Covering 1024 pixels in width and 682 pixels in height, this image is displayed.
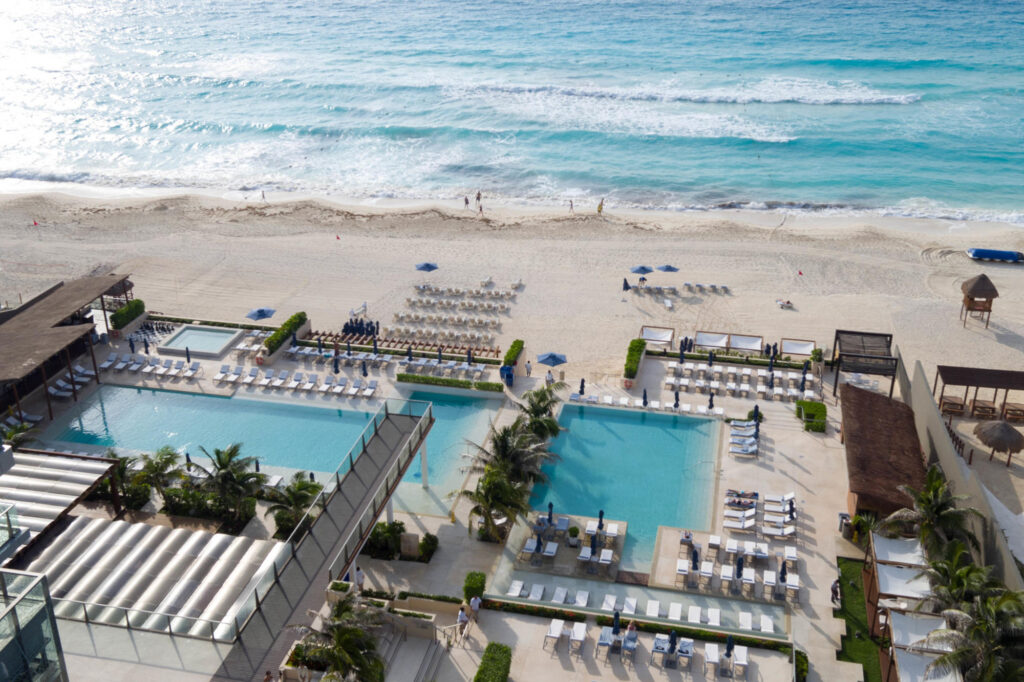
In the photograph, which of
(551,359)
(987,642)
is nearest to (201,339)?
(551,359)

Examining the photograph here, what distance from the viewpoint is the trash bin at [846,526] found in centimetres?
2645

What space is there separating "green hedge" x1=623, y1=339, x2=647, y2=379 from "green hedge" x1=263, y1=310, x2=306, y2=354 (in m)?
14.6

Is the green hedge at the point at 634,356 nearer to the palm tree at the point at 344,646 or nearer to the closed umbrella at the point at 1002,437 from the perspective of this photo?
the closed umbrella at the point at 1002,437

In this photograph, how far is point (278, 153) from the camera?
7194 cm

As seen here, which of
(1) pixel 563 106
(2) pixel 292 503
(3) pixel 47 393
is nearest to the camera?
(2) pixel 292 503

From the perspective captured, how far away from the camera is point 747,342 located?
38969mm

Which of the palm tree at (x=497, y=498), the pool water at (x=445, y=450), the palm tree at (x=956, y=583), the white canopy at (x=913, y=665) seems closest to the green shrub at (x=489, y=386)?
the pool water at (x=445, y=450)

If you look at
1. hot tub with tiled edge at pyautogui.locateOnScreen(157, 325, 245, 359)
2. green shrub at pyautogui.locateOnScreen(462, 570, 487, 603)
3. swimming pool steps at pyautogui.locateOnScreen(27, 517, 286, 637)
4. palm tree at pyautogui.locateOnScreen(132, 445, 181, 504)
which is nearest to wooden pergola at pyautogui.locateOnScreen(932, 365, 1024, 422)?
green shrub at pyautogui.locateOnScreen(462, 570, 487, 603)

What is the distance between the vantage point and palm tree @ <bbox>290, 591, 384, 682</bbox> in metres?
18.2

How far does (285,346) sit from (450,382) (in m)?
8.31

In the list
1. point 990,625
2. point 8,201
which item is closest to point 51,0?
point 8,201

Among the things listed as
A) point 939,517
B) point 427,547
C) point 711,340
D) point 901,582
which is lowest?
point 427,547

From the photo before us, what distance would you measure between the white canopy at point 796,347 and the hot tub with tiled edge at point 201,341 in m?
23.8

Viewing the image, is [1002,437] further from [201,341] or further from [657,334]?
[201,341]
